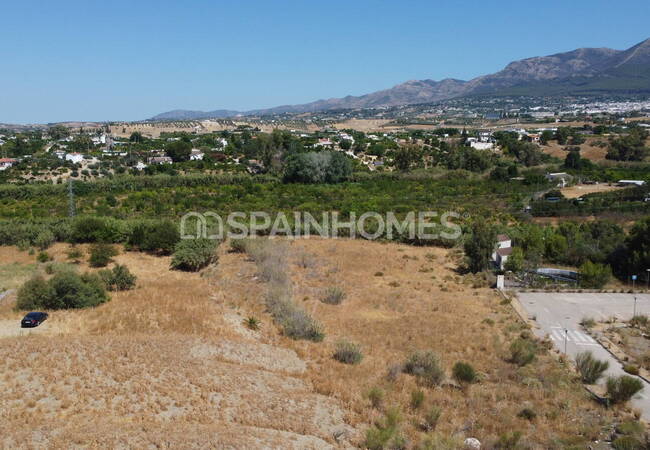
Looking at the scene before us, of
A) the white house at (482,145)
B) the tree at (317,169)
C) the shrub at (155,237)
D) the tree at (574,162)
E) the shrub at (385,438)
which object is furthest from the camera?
the white house at (482,145)

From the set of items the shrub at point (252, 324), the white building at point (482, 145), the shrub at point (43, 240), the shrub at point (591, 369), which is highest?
the white building at point (482, 145)

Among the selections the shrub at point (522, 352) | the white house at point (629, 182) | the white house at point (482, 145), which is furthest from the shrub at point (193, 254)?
the white house at point (482, 145)

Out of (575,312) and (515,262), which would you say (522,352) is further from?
(515,262)

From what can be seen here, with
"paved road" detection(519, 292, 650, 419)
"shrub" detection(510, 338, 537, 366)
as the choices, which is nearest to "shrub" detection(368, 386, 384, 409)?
"shrub" detection(510, 338, 537, 366)

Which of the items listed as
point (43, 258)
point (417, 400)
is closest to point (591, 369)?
point (417, 400)

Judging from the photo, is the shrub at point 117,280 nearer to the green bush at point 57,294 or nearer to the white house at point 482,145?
the green bush at point 57,294
